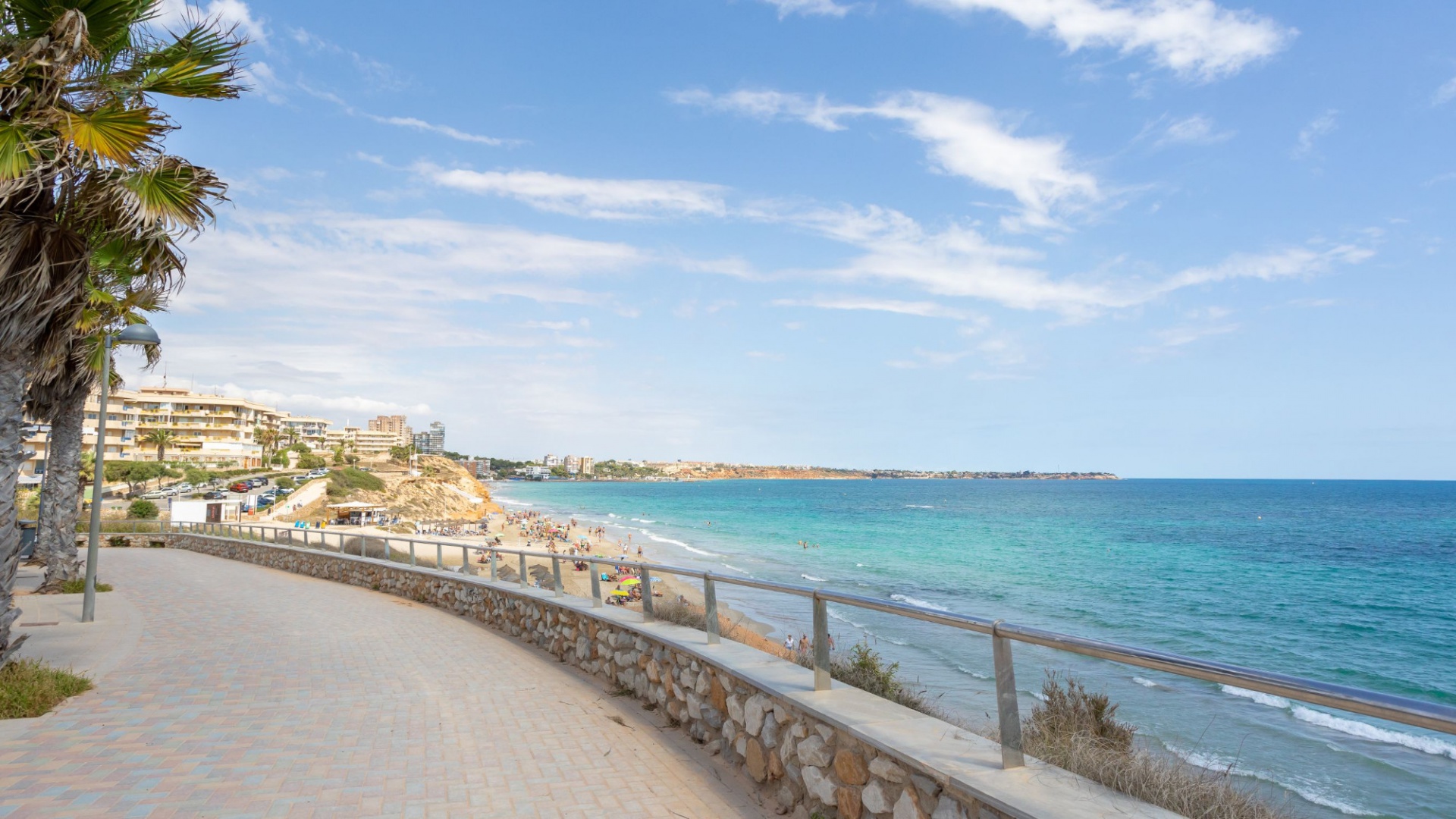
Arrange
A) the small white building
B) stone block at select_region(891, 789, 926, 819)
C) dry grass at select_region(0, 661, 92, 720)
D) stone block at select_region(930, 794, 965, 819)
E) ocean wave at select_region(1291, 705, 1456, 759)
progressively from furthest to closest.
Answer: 1. the small white building
2. ocean wave at select_region(1291, 705, 1456, 759)
3. dry grass at select_region(0, 661, 92, 720)
4. stone block at select_region(891, 789, 926, 819)
5. stone block at select_region(930, 794, 965, 819)

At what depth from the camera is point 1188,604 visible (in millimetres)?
29312

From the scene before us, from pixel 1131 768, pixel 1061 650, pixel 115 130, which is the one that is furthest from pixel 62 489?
pixel 1131 768

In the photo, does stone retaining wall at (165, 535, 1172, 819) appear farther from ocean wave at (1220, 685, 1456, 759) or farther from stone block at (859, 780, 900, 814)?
ocean wave at (1220, 685, 1456, 759)

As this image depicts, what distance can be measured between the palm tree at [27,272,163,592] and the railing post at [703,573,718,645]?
11183 millimetres

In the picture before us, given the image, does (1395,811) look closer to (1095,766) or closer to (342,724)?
(1095,766)

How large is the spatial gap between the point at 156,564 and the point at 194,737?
17972mm

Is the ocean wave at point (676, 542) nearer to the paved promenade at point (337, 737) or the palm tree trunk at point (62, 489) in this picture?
the palm tree trunk at point (62, 489)

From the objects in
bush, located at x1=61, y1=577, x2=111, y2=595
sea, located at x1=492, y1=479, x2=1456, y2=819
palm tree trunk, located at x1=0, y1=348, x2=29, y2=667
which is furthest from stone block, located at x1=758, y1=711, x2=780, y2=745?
bush, located at x1=61, y1=577, x2=111, y2=595

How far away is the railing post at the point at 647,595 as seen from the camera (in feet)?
24.7

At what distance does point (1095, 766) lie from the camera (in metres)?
3.22

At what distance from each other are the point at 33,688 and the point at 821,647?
665 centimetres

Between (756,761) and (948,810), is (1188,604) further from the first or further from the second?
(948,810)

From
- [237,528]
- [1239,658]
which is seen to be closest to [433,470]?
[237,528]

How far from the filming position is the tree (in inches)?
3428
